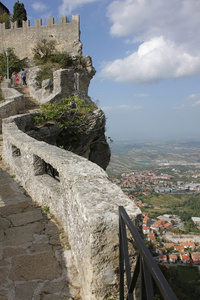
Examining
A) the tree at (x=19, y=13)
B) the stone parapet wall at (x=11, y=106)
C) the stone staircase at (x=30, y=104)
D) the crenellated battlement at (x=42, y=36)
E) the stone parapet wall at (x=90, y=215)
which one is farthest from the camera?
the tree at (x=19, y=13)

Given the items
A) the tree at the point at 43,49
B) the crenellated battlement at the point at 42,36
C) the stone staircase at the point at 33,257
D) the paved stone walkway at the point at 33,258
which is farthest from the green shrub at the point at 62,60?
the paved stone walkway at the point at 33,258

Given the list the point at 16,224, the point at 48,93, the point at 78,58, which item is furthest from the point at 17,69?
the point at 16,224

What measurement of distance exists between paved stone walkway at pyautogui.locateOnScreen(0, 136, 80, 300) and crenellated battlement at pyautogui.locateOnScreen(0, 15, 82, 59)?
24814 millimetres

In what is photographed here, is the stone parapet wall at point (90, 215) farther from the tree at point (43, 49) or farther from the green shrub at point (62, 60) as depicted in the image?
the tree at point (43, 49)

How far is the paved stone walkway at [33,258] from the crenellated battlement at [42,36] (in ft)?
81.4

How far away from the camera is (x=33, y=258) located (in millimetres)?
2830

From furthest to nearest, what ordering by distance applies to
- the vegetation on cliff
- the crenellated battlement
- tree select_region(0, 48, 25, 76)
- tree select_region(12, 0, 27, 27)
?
tree select_region(12, 0, 27, 27)
the crenellated battlement
tree select_region(0, 48, 25, 76)
the vegetation on cliff

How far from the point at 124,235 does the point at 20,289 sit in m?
1.36

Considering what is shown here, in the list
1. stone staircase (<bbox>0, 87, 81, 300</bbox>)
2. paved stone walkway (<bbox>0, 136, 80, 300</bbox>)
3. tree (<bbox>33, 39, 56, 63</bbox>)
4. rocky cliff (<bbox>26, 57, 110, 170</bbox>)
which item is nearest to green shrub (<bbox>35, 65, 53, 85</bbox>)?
rocky cliff (<bbox>26, 57, 110, 170</bbox>)

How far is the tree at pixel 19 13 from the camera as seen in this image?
3462 cm

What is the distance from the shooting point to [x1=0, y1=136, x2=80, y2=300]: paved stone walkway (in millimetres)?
2336

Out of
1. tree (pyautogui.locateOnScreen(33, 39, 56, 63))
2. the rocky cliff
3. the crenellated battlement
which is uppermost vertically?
the crenellated battlement

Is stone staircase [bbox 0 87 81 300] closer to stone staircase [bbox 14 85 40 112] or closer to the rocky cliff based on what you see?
the rocky cliff

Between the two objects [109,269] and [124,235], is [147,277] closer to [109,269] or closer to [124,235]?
[124,235]
